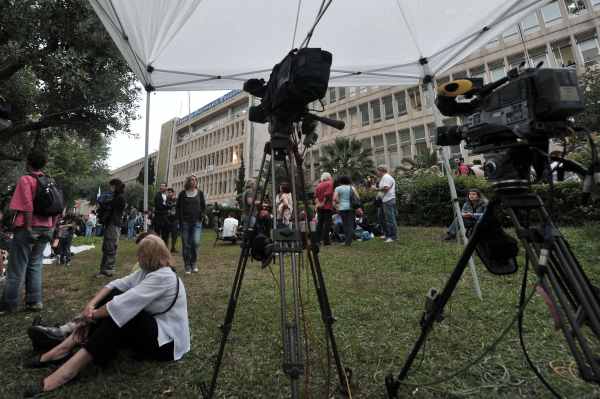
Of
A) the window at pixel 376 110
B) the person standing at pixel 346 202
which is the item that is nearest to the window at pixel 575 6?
the person standing at pixel 346 202

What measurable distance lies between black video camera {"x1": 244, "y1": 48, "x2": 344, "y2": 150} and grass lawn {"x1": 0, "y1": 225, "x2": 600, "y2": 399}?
1.23 m

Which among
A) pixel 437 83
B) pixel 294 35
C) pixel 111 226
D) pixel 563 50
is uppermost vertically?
pixel 563 50

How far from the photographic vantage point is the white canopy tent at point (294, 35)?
3.63 m

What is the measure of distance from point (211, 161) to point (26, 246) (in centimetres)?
6165

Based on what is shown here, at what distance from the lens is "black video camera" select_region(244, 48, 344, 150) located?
1616mm

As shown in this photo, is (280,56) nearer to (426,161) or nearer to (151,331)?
(151,331)

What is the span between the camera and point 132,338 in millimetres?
2436

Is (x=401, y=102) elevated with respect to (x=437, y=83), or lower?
elevated

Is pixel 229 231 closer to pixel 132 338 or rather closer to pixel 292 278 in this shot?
pixel 132 338

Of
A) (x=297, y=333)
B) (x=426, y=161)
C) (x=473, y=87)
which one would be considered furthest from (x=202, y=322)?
(x=426, y=161)

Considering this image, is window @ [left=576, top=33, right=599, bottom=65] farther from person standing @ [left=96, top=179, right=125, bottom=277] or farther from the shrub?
person standing @ [left=96, top=179, right=125, bottom=277]

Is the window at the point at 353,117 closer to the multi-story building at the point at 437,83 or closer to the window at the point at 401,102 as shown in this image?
the multi-story building at the point at 437,83

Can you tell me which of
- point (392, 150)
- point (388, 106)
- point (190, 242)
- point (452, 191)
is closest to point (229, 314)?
point (452, 191)

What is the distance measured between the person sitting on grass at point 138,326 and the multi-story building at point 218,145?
4871 centimetres
